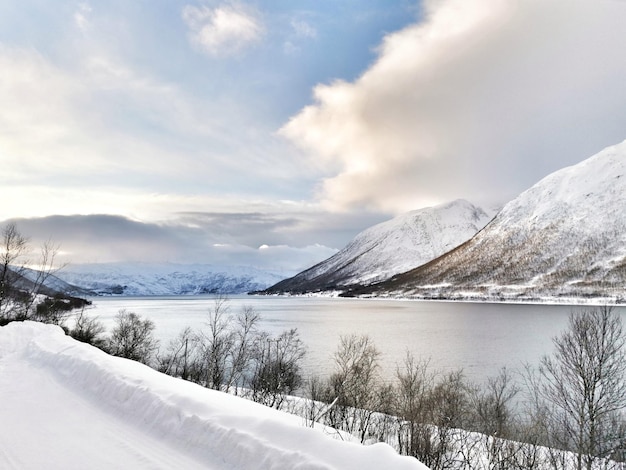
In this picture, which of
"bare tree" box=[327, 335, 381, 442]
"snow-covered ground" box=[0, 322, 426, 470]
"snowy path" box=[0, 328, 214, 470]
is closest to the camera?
"snow-covered ground" box=[0, 322, 426, 470]

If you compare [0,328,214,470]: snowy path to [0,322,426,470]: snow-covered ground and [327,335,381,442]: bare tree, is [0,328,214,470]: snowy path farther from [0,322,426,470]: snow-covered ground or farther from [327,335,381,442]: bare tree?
[327,335,381,442]: bare tree

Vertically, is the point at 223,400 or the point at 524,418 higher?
the point at 223,400

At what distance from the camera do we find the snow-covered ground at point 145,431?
711 centimetres

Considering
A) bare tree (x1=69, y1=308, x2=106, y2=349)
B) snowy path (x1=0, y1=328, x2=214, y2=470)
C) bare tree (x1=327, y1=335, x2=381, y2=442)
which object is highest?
snowy path (x1=0, y1=328, x2=214, y2=470)

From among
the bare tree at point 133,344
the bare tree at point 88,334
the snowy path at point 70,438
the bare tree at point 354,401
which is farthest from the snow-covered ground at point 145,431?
the bare tree at point 133,344

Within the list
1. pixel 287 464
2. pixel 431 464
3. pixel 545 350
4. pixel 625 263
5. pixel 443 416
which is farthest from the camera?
pixel 625 263

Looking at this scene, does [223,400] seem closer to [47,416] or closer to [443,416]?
[47,416]

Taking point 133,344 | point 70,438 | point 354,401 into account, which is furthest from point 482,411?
point 133,344

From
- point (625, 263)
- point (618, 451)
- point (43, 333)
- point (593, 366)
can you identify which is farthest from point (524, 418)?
point (625, 263)

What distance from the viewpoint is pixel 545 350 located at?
54344mm

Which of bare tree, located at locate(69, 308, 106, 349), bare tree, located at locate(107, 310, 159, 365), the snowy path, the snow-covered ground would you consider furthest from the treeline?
bare tree, located at locate(69, 308, 106, 349)

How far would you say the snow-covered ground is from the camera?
711 cm

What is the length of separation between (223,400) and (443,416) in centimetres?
1617

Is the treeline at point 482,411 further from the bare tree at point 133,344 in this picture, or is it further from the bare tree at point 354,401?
the bare tree at point 133,344
